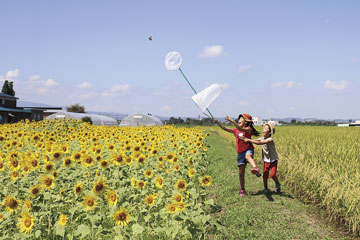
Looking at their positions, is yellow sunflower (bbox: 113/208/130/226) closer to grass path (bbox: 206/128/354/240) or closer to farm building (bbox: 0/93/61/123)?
grass path (bbox: 206/128/354/240)

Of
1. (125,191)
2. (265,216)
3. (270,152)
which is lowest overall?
(265,216)

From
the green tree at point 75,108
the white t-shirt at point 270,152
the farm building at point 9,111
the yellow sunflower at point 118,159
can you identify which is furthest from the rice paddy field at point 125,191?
the green tree at point 75,108

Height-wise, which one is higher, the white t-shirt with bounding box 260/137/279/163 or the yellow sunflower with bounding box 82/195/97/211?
the white t-shirt with bounding box 260/137/279/163

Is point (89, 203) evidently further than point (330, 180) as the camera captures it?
No

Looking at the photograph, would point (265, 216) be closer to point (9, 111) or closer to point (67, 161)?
point (67, 161)

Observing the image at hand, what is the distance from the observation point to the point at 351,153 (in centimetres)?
766

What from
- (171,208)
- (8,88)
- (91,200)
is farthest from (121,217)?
(8,88)

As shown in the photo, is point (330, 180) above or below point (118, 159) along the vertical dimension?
below

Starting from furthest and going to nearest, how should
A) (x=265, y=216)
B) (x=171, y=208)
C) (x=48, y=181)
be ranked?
(x=265, y=216), (x=48, y=181), (x=171, y=208)

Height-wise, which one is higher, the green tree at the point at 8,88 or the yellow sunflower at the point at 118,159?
the green tree at the point at 8,88

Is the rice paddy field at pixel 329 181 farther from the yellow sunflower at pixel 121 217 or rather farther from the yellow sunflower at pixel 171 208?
the yellow sunflower at pixel 121 217

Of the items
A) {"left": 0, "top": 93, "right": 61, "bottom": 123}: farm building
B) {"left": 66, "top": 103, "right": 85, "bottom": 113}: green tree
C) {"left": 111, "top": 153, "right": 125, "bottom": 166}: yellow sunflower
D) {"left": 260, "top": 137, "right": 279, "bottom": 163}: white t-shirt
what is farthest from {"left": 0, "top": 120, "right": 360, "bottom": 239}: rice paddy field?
{"left": 66, "top": 103, "right": 85, "bottom": 113}: green tree

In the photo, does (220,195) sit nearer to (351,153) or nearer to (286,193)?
(286,193)

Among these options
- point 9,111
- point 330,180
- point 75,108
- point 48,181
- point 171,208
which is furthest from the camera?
point 75,108
